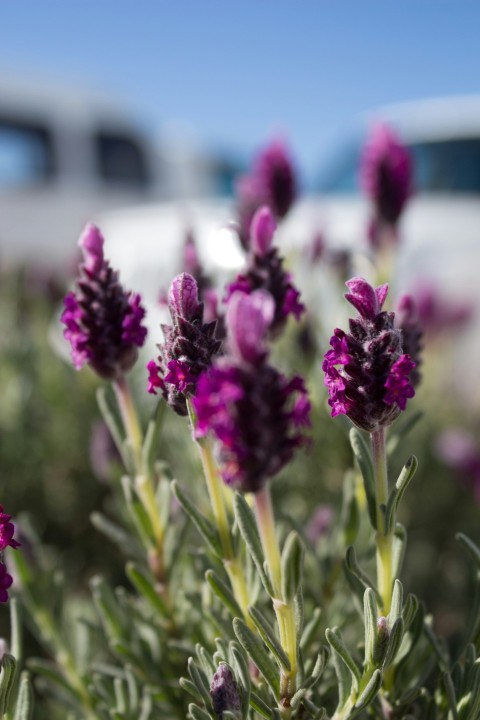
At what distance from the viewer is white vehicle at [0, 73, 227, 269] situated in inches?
361

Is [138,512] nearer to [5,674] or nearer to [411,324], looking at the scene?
[5,674]

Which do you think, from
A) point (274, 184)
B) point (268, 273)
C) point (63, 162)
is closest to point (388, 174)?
point (274, 184)

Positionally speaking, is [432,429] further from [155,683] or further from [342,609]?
[155,683]

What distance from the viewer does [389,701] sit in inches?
35.1

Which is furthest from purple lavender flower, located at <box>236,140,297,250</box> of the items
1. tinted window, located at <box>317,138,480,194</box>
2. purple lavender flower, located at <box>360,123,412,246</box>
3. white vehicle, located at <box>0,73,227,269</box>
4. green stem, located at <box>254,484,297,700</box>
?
white vehicle, located at <box>0,73,227,269</box>

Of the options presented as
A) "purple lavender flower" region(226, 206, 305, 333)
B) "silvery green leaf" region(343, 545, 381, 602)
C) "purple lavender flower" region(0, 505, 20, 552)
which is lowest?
"silvery green leaf" region(343, 545, 381, 602)

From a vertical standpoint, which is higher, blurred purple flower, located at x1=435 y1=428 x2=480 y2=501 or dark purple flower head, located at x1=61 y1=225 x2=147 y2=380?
dark purple flower head, located at x1=61 y1=225 x2=147 y2=380

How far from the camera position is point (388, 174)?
6.03 feet

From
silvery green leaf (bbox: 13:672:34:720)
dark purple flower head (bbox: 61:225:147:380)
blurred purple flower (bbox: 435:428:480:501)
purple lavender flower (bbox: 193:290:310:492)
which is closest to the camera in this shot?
purple lavender flower (bbox: 193:290:310:492)

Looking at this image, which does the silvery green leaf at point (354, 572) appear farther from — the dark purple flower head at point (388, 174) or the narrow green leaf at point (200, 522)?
the dark purple flower head at point (388, 174)

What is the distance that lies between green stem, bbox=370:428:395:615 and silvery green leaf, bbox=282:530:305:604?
0.13 meters

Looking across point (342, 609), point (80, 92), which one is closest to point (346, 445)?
point (342, 609)

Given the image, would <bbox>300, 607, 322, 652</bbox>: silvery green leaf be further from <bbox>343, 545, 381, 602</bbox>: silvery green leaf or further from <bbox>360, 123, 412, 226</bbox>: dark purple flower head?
<bbox>360, 123, 412, 226</bbox>: dark purple flower head

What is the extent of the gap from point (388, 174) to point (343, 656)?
134 cm
